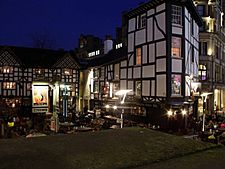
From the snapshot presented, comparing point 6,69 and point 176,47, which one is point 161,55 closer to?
point 176,47

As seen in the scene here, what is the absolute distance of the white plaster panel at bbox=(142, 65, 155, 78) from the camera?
23672 millimetres

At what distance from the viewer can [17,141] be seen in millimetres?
4250

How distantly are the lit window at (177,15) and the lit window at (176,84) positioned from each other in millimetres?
→ 4728

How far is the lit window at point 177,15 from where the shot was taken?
22.8 meters

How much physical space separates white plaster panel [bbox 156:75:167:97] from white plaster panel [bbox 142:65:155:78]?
84 cm

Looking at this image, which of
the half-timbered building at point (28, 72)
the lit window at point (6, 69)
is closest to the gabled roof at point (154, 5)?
the half-timbered building at point (28, 72)

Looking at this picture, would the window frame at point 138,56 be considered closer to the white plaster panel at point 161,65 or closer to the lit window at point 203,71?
the white plaster panel at point 161,65

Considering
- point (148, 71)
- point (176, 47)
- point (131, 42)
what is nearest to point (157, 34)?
point (176, 47)

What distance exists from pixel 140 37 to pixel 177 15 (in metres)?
4.18

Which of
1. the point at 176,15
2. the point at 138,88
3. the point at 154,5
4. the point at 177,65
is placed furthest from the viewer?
the point at 138,88

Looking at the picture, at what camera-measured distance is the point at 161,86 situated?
74.1ft

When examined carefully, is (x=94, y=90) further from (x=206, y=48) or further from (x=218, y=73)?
(x=218, y=73)

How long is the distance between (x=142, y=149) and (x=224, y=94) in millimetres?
42089

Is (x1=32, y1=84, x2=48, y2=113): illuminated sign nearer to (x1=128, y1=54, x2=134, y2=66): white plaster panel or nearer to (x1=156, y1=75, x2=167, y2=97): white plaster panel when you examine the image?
(x1=128, y1=54, x2=134, y2=66): white plaster panel
